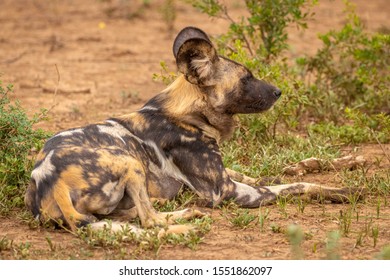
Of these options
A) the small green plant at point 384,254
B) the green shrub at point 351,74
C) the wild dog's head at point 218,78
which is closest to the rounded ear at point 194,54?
the wild dog's head at point 218,78

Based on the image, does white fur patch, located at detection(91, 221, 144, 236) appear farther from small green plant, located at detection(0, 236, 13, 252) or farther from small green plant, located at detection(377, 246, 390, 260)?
small green plant, located at detection(377, 246, 390, 260)

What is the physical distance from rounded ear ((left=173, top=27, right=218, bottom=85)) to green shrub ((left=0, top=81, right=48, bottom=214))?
1.08 metres

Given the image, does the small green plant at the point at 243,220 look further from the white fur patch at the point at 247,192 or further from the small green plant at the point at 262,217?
the white fur patch at the point at 247,192

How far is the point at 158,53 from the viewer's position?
10477 millimetres

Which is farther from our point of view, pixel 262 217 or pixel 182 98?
pixel 182 98

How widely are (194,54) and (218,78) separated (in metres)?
0.25

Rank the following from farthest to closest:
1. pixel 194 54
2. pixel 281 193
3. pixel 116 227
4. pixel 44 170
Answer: pixel 281 193 → pixel 194 54 → pixel 44 170 → pixel 116 227

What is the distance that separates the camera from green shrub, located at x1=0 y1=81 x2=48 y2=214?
198 inches

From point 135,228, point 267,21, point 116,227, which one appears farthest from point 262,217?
point 267,21

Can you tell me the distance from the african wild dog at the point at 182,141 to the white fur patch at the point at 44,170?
0.18 ft

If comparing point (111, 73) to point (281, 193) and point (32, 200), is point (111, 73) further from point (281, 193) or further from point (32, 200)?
point (32, 200)

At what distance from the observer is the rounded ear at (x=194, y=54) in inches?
193

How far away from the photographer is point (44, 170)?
14.4 ft

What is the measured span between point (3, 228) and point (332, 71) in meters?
3.91
